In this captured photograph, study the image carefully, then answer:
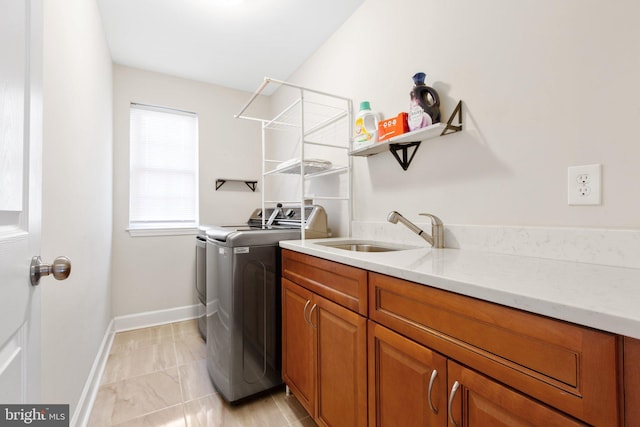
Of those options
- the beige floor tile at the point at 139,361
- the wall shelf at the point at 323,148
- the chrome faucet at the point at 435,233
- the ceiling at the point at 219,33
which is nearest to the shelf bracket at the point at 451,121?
→ the chrome faucet at the point at 435,233

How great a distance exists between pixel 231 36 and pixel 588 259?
2543 millimetres

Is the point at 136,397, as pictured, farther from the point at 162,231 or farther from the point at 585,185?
the point at 585,185

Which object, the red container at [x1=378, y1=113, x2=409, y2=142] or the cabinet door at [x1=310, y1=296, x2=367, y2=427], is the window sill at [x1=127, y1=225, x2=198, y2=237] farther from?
the red container at [x1=378, y1=113, x2=409, y2=142]

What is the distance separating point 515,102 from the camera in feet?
3.65

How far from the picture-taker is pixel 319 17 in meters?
2.04

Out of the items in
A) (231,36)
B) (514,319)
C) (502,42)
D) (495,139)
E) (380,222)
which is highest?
(231,36)

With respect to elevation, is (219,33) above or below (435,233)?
above

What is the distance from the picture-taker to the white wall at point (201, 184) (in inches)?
104

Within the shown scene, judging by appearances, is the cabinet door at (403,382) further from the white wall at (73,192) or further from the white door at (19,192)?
the white wall at (73,192)

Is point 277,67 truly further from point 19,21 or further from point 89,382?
point 89,382

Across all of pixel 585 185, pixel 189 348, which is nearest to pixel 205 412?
pixel 189 348

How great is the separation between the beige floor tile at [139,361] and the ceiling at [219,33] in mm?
2458

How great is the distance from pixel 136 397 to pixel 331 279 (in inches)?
56.8

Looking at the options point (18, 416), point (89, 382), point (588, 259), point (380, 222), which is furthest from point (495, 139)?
point (89, 382)
